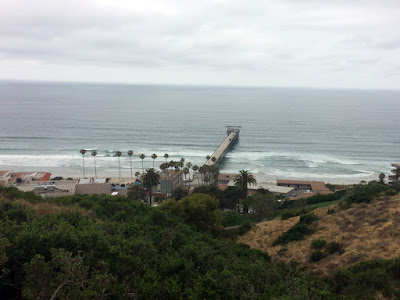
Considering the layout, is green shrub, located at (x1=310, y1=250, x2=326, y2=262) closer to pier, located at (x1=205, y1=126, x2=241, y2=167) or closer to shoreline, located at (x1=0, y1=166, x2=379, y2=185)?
shoreline, located at (x1=0, y1=166, x2=379, y2=185)

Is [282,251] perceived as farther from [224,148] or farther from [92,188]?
[224,148]

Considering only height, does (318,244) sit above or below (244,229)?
above

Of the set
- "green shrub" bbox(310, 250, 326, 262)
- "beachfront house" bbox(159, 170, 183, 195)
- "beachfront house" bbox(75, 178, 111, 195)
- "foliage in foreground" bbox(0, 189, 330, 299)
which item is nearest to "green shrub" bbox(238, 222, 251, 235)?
"green shrub" bbox(310, 250, 326, 262)

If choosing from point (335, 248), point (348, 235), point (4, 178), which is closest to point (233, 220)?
point (348, 235)

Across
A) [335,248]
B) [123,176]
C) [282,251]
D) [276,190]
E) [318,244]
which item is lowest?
[123,176]

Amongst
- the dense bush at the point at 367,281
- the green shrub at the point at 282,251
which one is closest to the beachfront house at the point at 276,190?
the green shrub at the point at 282,251

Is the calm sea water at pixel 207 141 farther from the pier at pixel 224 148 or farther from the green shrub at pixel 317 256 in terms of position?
the green shrub at pixel 317 256
